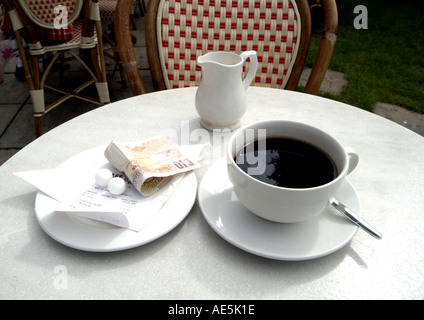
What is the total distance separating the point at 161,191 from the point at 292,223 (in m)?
0.19

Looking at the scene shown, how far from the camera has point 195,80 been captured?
3.55 ft

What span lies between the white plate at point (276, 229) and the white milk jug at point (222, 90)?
0.18m

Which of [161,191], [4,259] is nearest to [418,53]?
[161,191]

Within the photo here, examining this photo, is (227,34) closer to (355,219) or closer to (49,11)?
(355,219)

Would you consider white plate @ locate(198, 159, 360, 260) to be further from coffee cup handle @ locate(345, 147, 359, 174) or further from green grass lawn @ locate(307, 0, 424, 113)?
green grass lawn @ locate(307, 0, 424, 113)

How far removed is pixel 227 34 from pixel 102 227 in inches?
32.9

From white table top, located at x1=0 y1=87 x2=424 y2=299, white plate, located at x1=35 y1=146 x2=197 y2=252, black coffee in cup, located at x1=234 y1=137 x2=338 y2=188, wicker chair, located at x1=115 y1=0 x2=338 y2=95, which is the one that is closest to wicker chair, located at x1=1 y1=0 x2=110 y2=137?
wicker chair, located at x1=115 y1=0 x2=338 y2=95

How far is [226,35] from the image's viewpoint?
108cm

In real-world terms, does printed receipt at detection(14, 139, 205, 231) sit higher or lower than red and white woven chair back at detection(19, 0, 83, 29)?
lower

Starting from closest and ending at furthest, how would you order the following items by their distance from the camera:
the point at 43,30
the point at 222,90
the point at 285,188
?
the point at 285,188 < the point at 222,90 < the point at 43,30

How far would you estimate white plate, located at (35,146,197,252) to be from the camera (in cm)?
41

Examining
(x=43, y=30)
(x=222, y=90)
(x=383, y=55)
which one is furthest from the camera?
(x=383, y=55)

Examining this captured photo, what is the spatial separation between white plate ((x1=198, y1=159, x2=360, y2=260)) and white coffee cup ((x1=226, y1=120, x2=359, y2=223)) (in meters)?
0.02

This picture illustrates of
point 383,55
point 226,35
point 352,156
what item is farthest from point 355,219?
point 383,55
